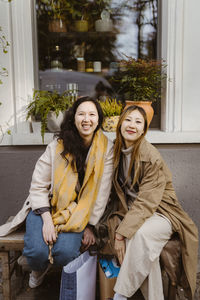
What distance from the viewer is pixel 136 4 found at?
3539 millimetres

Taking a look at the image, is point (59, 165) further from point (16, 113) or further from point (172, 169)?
point (172, 169)

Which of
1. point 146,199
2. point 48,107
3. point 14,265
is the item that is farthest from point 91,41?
point 14,265

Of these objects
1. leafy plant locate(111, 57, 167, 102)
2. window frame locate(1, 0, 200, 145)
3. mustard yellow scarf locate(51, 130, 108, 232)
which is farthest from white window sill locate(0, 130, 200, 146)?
mustard yellow scarf locate(51, 130, 108, 232)

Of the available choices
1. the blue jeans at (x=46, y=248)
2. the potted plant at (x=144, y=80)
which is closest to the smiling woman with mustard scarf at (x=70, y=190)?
the blue jeans at (x=46, y=248)

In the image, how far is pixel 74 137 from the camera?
2.49 m

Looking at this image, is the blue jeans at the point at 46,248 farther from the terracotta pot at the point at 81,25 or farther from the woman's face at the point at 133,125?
the terracotta pot at the point at 81,25

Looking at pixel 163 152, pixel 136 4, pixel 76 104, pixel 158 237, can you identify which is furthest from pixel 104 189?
pixel 136 4

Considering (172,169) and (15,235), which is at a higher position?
(172,169)

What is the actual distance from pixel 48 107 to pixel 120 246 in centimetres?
166

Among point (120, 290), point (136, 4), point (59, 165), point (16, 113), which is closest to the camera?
point (120, 290)

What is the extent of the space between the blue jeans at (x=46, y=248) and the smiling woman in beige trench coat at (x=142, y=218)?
0.98ft

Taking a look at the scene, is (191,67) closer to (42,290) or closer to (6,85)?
(6,85)

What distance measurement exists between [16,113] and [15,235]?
1.39 meters

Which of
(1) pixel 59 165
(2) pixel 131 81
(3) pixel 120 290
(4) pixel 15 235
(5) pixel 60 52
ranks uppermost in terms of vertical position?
(5) pixel 60 52
